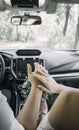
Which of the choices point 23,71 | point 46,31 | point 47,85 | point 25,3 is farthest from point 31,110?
point 46,31

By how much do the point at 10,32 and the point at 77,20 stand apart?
93cm

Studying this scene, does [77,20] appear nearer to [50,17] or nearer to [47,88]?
[50,17]

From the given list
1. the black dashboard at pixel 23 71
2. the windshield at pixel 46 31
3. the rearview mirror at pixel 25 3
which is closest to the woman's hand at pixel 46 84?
the rearview mirror at pixel 25 3

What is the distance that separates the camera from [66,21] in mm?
4551

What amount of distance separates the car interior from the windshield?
5 cm

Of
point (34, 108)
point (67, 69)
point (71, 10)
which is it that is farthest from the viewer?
point (67, 69)

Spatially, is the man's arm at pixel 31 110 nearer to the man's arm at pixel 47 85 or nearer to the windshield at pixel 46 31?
the man's arm at pixel 47 85

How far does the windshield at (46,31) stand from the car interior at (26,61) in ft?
0.18

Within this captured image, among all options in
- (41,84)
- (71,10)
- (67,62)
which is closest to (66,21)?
(71,10)

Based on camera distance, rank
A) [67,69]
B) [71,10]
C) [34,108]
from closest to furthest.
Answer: [34,108]
[71,10]
[67,69]

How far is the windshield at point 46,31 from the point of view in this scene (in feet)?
14.5

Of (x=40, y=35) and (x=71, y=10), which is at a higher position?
(x=71, y=10)

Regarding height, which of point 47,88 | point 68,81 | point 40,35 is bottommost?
point 68,81

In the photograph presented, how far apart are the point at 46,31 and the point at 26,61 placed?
55 centimetres
